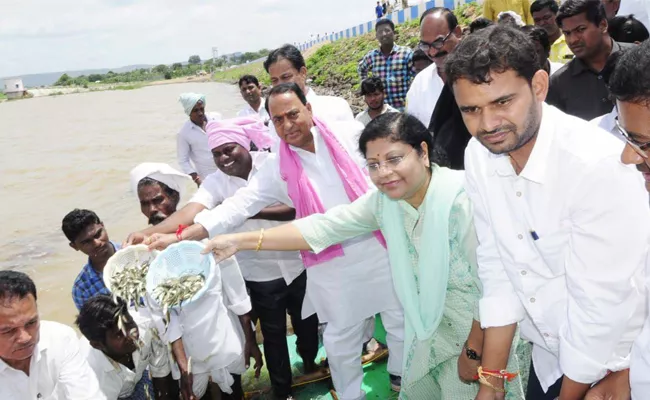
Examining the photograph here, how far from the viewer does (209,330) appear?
2.89 metres

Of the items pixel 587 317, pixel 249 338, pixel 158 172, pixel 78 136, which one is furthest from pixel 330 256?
pixel 78 136

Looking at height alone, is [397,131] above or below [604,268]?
above

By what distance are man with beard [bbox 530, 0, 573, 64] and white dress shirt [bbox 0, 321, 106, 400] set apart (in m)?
4.37

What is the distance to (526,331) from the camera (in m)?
1.91

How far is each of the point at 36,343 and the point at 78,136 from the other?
2276cm

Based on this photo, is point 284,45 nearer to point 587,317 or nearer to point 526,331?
point 526,331

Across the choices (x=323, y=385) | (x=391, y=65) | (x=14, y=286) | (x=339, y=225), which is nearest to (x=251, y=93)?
(x=391, y=65)

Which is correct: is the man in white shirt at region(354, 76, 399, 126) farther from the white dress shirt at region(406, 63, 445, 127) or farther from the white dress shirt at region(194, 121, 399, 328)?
the white dress shirt at region(194, 121, 399, 328)

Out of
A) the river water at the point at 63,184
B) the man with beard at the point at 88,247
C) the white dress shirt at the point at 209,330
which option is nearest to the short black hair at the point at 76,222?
the man with beard at the point at 88,247

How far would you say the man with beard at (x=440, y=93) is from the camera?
3.16 meters

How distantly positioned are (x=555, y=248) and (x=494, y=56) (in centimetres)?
64

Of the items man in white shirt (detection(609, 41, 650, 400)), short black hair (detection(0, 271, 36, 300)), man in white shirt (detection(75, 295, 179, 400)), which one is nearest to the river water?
man in white shirt (detection(75, 295, 179, 400))

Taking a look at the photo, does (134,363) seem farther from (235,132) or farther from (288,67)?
(288,67)

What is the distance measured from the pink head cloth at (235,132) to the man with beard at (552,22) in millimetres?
2782
